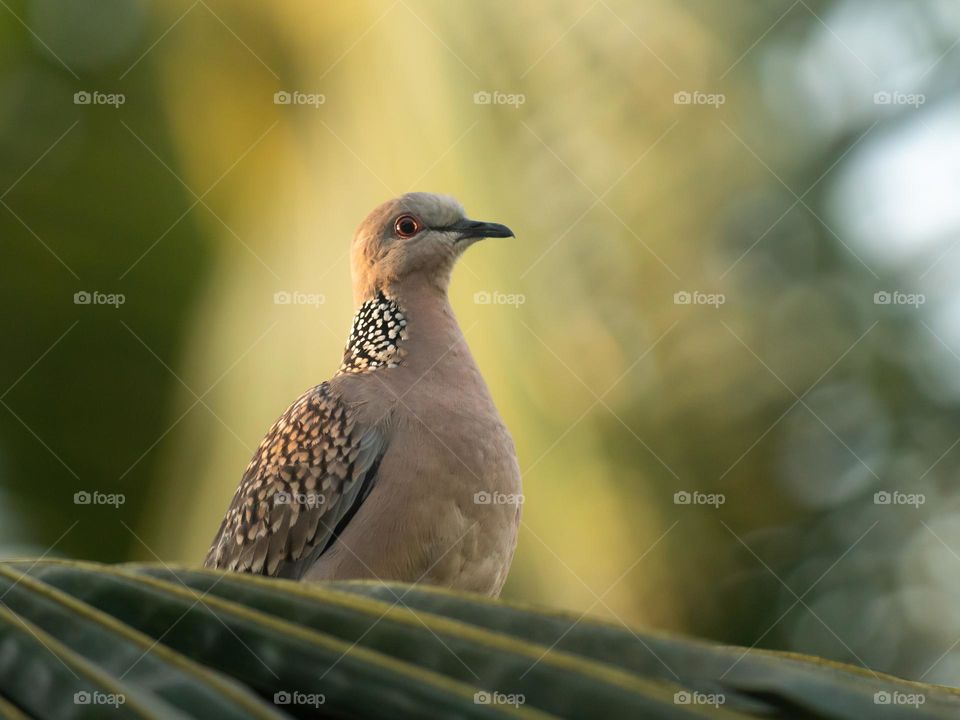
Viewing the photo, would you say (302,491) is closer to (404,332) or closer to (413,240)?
(404,332)

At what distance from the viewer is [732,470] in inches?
187

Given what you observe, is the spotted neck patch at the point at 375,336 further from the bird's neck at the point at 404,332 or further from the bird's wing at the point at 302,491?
the bird's wing at the point at 302,491

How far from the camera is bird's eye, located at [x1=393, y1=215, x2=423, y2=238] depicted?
3518mm

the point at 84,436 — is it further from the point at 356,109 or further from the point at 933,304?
the point at 933,304

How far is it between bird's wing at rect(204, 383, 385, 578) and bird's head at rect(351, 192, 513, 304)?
504 millimetres

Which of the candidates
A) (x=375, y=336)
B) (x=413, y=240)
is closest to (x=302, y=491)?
(x=375, y=336)

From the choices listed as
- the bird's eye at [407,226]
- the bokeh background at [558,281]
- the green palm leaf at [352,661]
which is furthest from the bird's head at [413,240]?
the green palm leaf at [352,661]

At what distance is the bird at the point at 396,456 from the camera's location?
276cm

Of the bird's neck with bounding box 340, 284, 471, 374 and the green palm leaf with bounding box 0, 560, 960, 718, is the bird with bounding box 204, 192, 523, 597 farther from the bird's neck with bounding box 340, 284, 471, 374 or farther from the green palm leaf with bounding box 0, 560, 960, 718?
the green palm leaf with bounding box 0, 560, 960, 718

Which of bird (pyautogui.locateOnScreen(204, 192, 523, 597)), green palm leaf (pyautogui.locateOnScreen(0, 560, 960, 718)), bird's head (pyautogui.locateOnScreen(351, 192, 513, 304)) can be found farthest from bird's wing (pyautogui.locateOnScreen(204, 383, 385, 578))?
green palm leaf (pyautogui.locateOnScreen(0, 560, 960, 718))

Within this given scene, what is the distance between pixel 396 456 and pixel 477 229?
96 cm

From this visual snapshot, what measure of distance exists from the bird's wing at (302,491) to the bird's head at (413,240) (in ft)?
1.65

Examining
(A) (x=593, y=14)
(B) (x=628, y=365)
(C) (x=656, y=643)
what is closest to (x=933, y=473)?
(B) (x=628, y=365)

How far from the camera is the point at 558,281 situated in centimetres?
464
